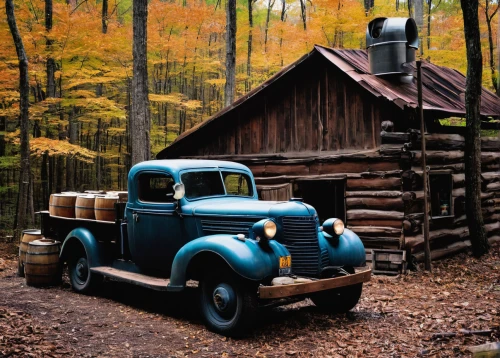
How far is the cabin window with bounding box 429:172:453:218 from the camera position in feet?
41.7

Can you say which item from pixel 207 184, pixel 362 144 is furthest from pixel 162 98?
pixel 207 184

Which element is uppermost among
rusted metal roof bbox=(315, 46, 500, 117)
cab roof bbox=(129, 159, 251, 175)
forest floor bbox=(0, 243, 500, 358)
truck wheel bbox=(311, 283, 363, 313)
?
rusted metal roof bbox=(315, 46, 500, 117)

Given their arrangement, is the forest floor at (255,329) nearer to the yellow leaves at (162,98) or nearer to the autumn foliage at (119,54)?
the autumn foliage at (119,54)

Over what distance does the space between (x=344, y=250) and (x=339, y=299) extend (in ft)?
2.57

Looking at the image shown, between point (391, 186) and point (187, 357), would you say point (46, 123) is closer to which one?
point (391, 186)

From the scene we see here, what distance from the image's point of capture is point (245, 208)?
677 centimetres

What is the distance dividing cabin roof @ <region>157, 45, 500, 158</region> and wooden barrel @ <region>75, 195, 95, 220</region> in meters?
5.72

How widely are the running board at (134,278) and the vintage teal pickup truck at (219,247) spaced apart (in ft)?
0.05

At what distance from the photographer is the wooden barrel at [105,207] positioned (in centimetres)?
848

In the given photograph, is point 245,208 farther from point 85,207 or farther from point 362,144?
point 362,144

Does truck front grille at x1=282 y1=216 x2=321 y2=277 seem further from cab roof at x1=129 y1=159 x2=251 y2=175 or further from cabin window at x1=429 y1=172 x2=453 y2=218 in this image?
cabin window at x1=429 y1=172 x2=453 y2=218

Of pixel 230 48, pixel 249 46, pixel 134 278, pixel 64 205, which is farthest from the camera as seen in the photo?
pixel 249 46

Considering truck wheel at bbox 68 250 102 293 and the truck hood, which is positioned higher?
the truck hood

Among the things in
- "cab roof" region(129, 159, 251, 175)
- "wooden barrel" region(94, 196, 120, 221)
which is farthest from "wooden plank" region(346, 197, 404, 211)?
"wooden barrel" region(94, 196, 120, 221)
